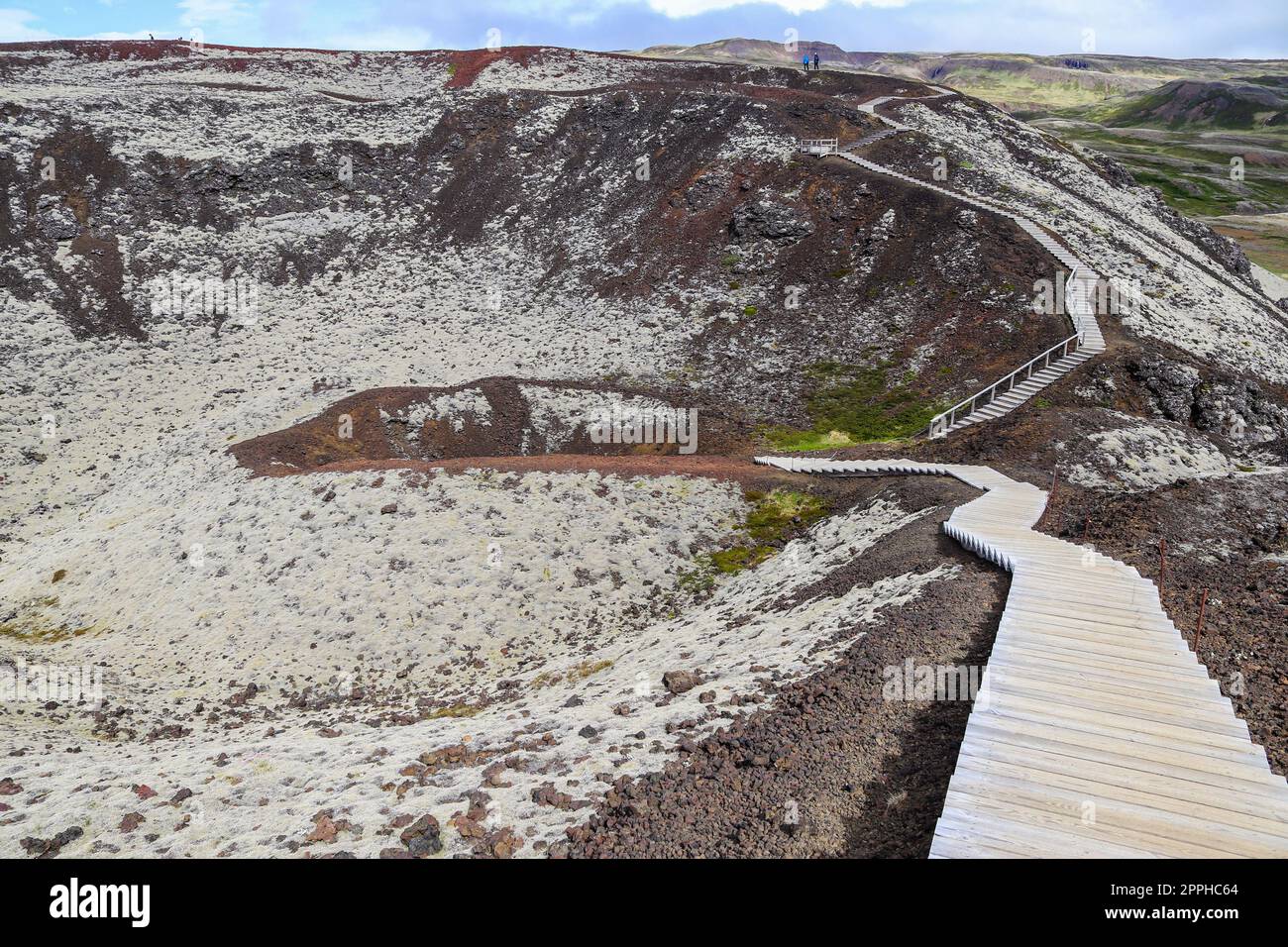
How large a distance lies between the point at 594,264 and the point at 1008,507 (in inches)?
1280

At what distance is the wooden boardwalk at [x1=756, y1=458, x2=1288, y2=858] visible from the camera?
655cm

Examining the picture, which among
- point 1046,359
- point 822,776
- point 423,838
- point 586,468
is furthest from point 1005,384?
point 423,838

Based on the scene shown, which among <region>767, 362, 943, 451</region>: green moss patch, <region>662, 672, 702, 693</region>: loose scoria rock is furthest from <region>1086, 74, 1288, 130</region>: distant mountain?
<region>662, 672, 702, 693</region>: loose scoria rock

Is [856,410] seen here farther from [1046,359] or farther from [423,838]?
[423,838]

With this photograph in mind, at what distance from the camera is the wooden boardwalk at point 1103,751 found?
6555 millimetres

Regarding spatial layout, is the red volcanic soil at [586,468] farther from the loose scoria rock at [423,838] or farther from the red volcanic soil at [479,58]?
the red volcanic soil at [479,58]

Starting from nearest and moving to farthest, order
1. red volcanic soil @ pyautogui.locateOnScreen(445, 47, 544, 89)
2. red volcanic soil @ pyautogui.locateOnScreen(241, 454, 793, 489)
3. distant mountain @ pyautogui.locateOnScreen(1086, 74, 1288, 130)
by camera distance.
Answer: red volcanic soil @ pyautogui.locateOnScreen(241, 454, 793, 489) < red volcanic soil @ pyautogui.locateOnScreen(445, 47, 544, 89) < distant mountain @ pyautogui.locateOnScreen(1086, 74, 1288, 130)

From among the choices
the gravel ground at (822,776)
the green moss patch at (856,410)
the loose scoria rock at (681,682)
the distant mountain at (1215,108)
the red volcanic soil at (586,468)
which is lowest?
the loose scoria rock at (681,682)

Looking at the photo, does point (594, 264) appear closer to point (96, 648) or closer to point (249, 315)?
point (249, 315)

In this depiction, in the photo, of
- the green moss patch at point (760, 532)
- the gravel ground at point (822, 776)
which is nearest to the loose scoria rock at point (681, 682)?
the gravel ground at point (822, 776)

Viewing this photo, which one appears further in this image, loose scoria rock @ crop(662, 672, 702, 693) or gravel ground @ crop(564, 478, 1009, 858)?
loose scoria rock @ crop(662, 672, 702, 693)

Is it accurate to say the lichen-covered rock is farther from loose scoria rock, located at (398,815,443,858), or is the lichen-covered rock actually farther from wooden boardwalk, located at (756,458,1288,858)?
loose scoria rock, located at (398,815,443,858)
